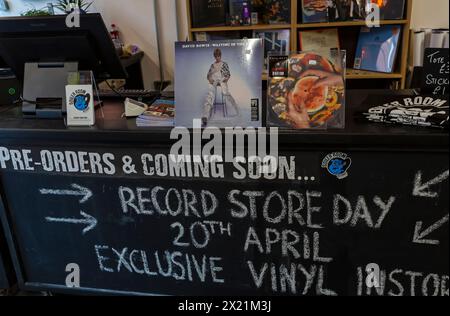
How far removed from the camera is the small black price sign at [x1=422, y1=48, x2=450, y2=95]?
4.10ft

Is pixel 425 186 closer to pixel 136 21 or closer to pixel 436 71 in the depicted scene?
pixel 436 71

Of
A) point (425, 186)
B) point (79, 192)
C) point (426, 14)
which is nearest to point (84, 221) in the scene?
point (79, 192)

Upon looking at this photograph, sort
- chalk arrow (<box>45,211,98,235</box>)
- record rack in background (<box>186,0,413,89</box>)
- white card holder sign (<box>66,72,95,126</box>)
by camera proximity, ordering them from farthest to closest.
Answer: record rack in background (<box>186,0,413,89</box>) < chalk arrow (<box>45,211,98,235</box>) < white card holder sign (<box>66,72,95,126</box>)

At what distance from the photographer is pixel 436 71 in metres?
1.29

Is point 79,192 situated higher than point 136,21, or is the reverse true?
point 136,21

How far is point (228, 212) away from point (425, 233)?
0.64m

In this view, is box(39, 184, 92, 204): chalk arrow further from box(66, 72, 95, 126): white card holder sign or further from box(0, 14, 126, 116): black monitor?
box(0, 14, 126, 116): black monitor

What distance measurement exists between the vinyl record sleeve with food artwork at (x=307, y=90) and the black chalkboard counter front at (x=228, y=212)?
6 centimetres

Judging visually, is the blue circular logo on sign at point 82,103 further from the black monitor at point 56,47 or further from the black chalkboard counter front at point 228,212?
the black monitor at point 56,47

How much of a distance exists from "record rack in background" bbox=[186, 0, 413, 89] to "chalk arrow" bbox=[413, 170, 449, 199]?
1867 millimetres

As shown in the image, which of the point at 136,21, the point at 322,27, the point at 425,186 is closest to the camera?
the point at 425,186

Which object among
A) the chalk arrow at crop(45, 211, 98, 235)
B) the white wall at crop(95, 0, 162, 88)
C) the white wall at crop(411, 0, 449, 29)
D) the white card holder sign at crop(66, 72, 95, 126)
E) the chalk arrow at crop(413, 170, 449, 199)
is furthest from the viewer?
the white wall at crop(95, 0, 162, 88)

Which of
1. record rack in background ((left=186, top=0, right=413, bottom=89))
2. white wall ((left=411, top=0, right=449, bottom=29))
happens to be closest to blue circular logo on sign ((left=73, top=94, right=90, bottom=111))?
record rack in background ((left=186, top=0, right=413, bottom=89))

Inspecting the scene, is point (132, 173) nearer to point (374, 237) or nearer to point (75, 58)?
point (75, 58)
